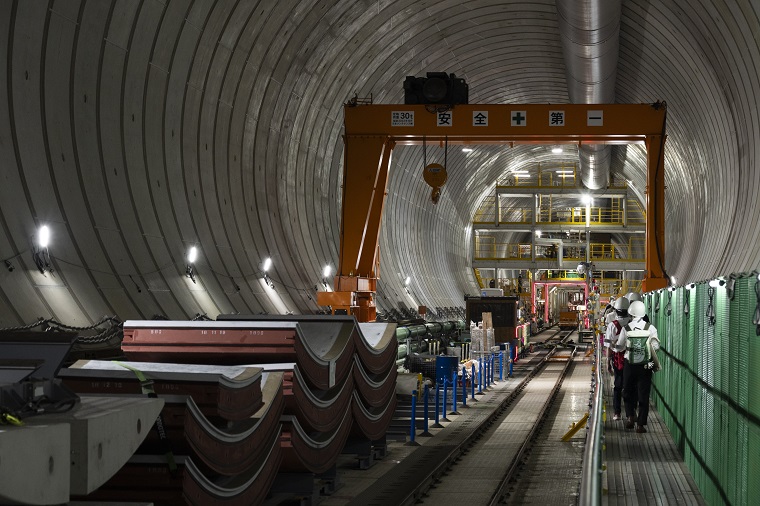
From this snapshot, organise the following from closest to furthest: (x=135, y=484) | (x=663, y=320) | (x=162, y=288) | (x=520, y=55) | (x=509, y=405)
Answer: (x=135, y=484) < (x=663, y=320) < (x=162, y=288) < (x=509, y=405) < (x=520, y=55)

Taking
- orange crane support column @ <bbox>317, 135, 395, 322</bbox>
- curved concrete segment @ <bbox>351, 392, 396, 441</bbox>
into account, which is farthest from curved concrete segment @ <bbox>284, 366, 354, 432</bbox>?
orange crane support column @ <bbox>317, 135, 395, 322</bbox>

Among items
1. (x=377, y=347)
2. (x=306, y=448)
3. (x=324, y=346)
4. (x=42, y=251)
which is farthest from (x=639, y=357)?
(x=42, y=251)

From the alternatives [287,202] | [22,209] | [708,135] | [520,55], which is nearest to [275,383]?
[22,209]

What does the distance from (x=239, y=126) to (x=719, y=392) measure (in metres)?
17.0

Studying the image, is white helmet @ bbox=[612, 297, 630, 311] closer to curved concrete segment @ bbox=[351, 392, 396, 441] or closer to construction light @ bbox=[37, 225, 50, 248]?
curved concrete segment @ bbox=[351, 392, 396, 441]

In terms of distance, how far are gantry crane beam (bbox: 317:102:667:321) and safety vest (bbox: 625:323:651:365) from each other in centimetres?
916

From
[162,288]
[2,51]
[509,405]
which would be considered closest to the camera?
[2,51]

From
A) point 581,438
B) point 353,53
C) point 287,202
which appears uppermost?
point 353,53

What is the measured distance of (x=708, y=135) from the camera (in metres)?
27.9

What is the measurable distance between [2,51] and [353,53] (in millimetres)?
15100

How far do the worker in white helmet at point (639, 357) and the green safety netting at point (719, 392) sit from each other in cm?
31

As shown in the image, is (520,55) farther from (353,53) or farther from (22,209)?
(22,209)

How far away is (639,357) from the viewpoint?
13.4 m

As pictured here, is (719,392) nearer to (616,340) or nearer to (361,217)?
(616,340)
